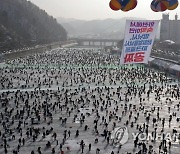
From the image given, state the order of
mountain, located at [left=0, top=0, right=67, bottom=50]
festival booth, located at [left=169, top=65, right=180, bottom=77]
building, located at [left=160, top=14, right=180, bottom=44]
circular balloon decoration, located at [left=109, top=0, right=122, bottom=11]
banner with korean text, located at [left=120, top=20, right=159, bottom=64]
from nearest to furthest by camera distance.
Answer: banner with korean text, located at [left=120, top=20, right=159, bottom=64]
circular balloon decoration, located at [left=109, top=0, right=122, bottom=11]
festival booth, located at [left=169, top=65, right=180, bottom=77]
mountain, located at [left=0, top=0, right=67, bottom=50]
building, located at [left=160, top=14, right=180, bottom=44]

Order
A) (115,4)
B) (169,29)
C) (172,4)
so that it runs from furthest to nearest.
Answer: (169,29), (172,4), (115,4)

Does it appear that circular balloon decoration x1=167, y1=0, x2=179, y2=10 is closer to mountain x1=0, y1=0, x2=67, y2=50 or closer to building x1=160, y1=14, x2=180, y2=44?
mountain x1=0, y1=0, x2=67, y2=50

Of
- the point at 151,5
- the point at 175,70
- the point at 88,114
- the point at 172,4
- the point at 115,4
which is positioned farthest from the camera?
the point at 175,70

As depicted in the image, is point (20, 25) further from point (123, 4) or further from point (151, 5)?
point (123, 4)

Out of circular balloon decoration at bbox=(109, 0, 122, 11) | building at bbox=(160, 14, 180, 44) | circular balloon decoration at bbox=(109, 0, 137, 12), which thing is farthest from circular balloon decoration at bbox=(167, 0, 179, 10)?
building at bbox=(160, 14, 180, 44)

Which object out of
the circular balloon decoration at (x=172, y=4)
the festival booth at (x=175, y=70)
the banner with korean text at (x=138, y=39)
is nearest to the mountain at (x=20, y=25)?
the festival booth at (x=175, y=70)

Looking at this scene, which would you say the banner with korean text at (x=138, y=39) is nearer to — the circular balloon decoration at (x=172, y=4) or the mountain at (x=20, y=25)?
the circular balloon decoration at (x=172, y=4)

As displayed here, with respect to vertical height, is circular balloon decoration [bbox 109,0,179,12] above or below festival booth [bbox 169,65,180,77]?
above

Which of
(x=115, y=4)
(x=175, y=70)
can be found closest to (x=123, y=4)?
(x=115, y=4)
